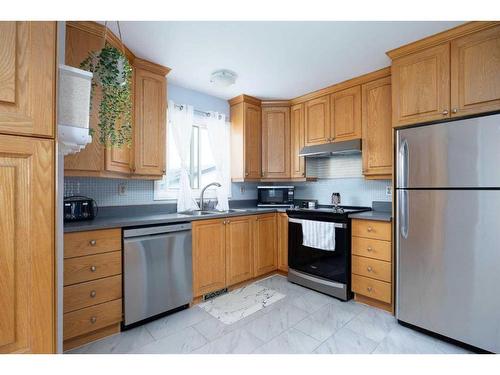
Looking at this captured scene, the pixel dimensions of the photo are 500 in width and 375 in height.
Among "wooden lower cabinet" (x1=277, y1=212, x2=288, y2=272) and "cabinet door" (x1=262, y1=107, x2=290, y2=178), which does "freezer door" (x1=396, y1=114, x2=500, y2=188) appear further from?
"cabinet door" (x1=262, y1=107, x2=290, y2=178)

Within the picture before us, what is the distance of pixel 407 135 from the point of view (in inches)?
78.1

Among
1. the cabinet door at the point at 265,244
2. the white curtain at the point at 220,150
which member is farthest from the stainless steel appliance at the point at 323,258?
the white curtain at the point at 220,150

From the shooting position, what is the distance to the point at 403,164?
6.54 ft

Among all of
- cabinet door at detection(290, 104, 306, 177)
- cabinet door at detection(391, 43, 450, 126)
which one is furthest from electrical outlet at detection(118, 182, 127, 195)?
cabinet door at detection(391, 43, 450, 126)

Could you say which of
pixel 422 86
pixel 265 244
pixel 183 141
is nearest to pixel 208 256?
pixel 265 244

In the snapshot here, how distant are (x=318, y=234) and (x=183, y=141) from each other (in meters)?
1.87

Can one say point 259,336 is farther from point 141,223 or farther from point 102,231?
point 102,231

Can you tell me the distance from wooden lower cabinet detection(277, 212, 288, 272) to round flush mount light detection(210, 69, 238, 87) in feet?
5.59

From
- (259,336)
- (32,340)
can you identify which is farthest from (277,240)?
(32,340)

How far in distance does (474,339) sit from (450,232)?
0.73 meters

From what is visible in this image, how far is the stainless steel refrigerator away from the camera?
1611 millimetres

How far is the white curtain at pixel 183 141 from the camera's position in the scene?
9.02 feet

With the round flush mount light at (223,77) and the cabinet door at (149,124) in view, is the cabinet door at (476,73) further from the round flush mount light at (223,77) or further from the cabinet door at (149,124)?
the cabinet door at (149,124)
